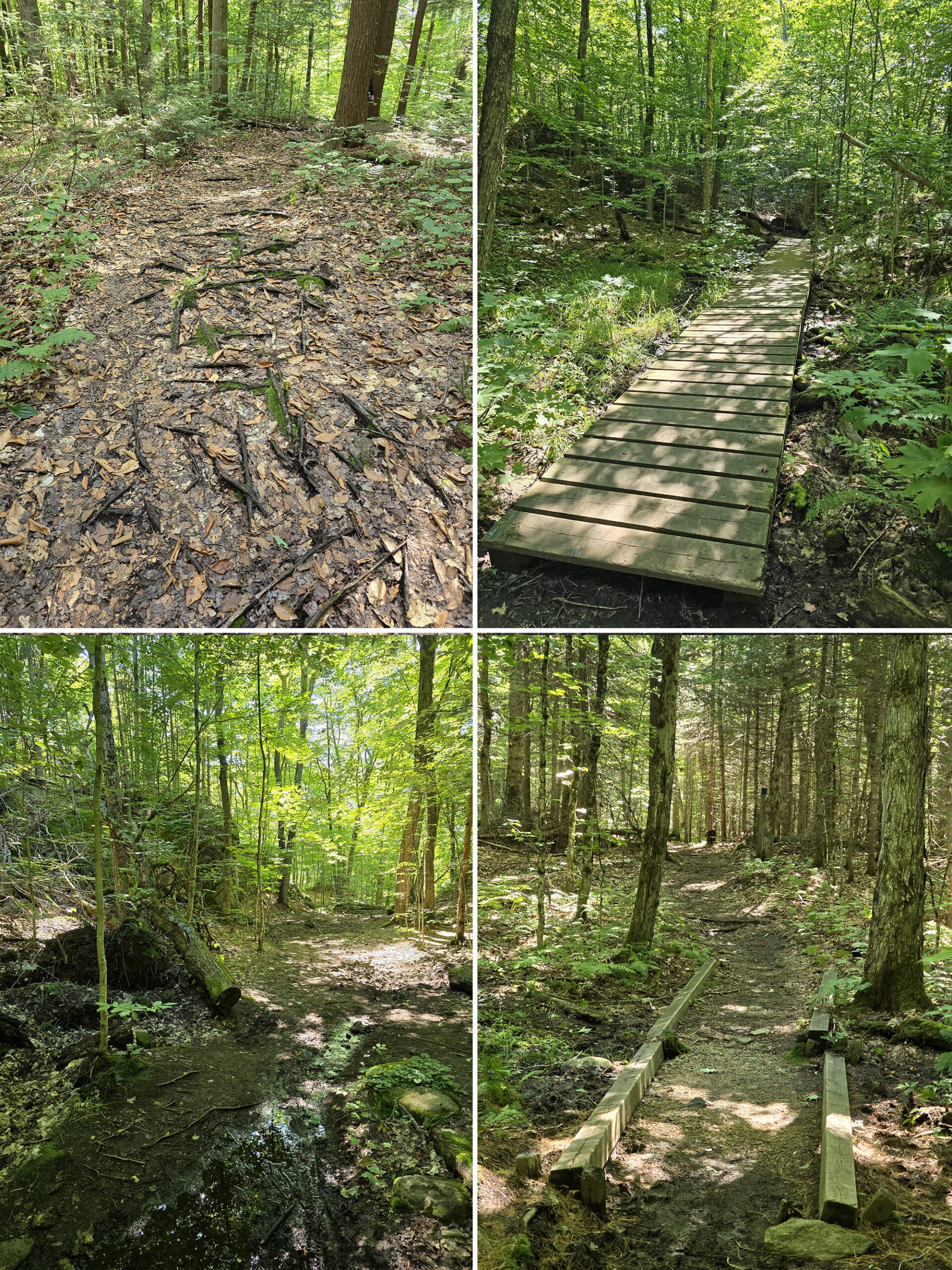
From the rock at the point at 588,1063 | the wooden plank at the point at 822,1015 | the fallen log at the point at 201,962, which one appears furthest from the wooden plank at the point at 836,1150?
the fallen log at the point at 201,962

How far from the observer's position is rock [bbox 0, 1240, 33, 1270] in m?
2.02

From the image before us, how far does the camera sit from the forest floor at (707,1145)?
7.23 ft

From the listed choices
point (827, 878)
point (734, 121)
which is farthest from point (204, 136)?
point (827, 878)

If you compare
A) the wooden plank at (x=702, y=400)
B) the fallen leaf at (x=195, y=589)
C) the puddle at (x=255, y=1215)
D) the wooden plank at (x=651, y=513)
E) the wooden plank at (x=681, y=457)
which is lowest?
the puddle at (x=255, y=1215)

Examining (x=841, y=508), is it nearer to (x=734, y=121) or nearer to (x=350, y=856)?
(x=350, y=856)

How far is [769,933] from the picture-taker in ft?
24.3

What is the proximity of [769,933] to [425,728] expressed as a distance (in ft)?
21.5

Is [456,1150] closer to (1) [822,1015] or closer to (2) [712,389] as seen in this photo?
(1) [822,1015]

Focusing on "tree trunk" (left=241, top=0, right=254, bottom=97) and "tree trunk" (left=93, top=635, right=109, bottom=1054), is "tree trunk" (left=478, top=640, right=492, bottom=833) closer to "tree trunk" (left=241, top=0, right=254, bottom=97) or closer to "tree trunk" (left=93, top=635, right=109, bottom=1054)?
"tree trunk" (left=93, top=635, right=109, bottom=1054)

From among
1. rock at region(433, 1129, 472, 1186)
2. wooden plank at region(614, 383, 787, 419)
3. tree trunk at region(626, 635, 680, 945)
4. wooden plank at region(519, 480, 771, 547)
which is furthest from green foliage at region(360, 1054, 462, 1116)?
wooden plank at region(614, 383, 787, 419)

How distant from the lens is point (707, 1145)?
2.85m

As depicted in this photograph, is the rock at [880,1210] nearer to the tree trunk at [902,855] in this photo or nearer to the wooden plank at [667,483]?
the tree trunk at [902,855]

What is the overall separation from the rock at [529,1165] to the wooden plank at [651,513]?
2361 millimetres

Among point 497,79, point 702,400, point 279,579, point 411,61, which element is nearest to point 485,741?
point 279,579
